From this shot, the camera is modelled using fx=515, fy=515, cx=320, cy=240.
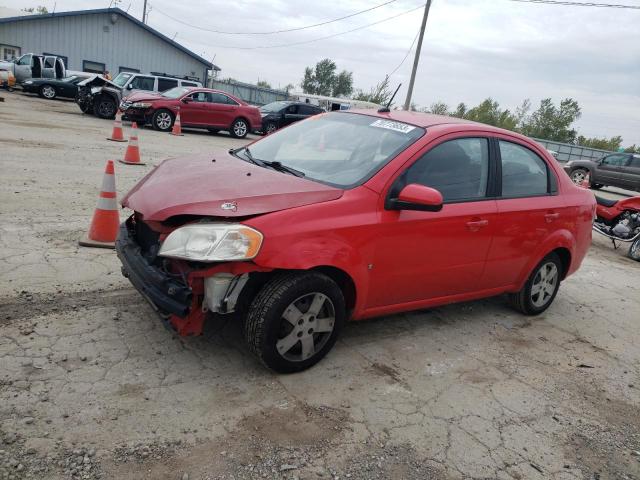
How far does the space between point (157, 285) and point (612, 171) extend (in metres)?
19.5

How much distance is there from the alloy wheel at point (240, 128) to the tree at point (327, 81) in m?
72.0

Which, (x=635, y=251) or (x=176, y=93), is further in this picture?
(x=176, y=93)

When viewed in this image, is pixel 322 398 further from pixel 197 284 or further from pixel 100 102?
pixel 100 102

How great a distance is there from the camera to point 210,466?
2457mm

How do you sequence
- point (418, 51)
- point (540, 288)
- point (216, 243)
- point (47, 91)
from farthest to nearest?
point (418, 51) < point (47, 91) < point (540, 288) < point (216, 243)

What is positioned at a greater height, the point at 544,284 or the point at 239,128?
the point at 544,284

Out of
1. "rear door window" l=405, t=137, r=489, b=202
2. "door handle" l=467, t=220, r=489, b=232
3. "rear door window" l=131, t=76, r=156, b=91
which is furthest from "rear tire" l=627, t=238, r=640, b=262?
"rear door window" l=131, t=76, r=156, b=91

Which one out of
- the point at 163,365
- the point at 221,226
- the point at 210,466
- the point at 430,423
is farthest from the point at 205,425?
the point at 430,423

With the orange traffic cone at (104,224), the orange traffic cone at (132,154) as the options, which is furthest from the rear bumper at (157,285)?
the orange traffic cone at (132,154)

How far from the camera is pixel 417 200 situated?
3.28 m

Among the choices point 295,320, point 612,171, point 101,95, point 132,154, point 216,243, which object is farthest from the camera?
point 612,171

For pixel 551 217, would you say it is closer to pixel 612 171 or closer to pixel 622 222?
pixel 622 222

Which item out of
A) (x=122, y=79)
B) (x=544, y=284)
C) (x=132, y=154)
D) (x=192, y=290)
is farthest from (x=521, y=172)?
(x=122, y=79)

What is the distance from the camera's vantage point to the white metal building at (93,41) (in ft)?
100
